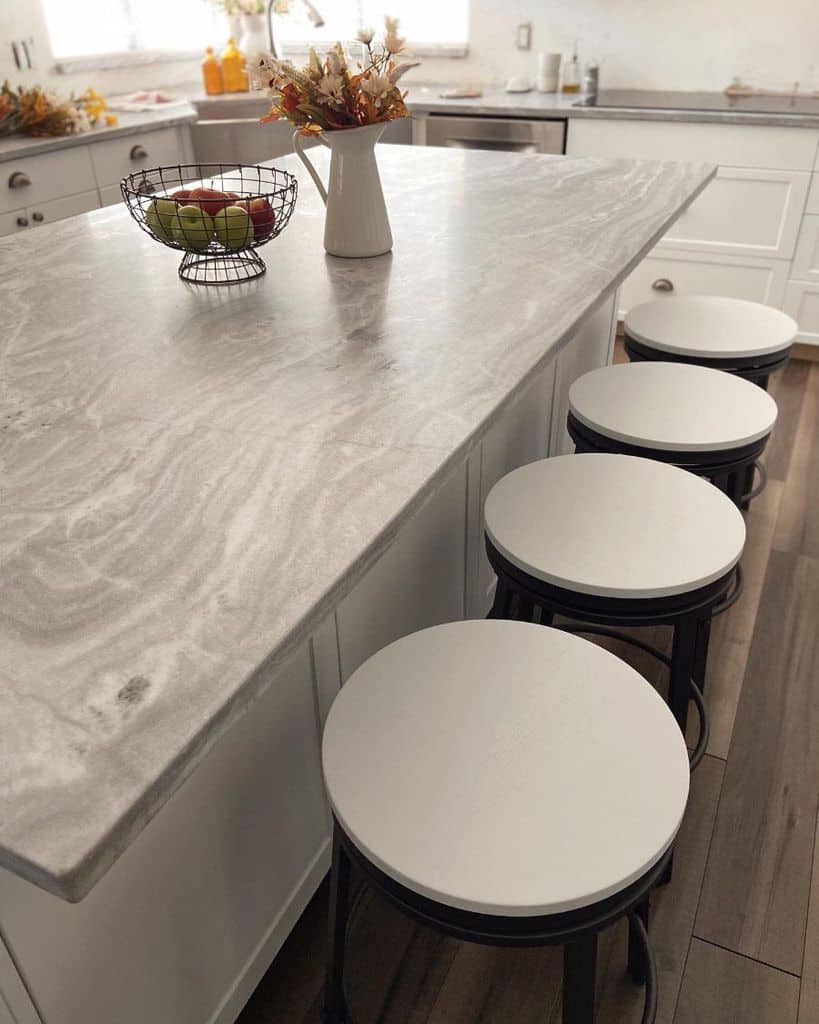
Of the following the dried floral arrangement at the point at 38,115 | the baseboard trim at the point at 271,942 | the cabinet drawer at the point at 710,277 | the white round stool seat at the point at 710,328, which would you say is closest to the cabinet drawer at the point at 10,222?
the dried floral arrangement at the point at 38,115

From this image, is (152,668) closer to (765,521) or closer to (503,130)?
(765,521)

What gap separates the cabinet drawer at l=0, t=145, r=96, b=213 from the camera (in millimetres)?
3090

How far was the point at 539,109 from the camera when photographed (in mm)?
3549

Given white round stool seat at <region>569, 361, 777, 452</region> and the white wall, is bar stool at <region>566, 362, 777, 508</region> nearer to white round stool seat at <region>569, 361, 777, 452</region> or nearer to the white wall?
white round stool seat at <region>569, 361, 777, 452</region>

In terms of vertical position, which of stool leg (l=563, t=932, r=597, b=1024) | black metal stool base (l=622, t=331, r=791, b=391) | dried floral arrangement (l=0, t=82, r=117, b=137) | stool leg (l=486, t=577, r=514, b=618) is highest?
dried floral arrangement (l=0, t=82, r=117, b=137)

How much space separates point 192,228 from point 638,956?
4.56ft

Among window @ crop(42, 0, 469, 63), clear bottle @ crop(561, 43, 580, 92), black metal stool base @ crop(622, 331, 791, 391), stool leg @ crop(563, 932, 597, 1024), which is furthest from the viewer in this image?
window @ crop(42, 0, 469, 63)

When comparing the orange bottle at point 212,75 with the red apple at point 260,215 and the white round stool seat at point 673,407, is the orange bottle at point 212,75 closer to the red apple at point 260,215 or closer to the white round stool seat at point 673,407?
the red apple at point 260,215

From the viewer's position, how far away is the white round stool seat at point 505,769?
0.80m

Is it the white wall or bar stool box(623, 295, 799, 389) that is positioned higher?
the white wall

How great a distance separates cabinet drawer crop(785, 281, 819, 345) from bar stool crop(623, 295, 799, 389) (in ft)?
5.03

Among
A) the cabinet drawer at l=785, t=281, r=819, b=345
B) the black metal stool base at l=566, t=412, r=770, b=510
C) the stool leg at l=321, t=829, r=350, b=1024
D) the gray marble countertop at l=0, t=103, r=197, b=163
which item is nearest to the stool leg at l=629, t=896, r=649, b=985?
the stool leg at l=321, t=829, r=350, b=1024

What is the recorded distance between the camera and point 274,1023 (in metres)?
1.34

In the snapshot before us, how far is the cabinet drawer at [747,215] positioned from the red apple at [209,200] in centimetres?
257
